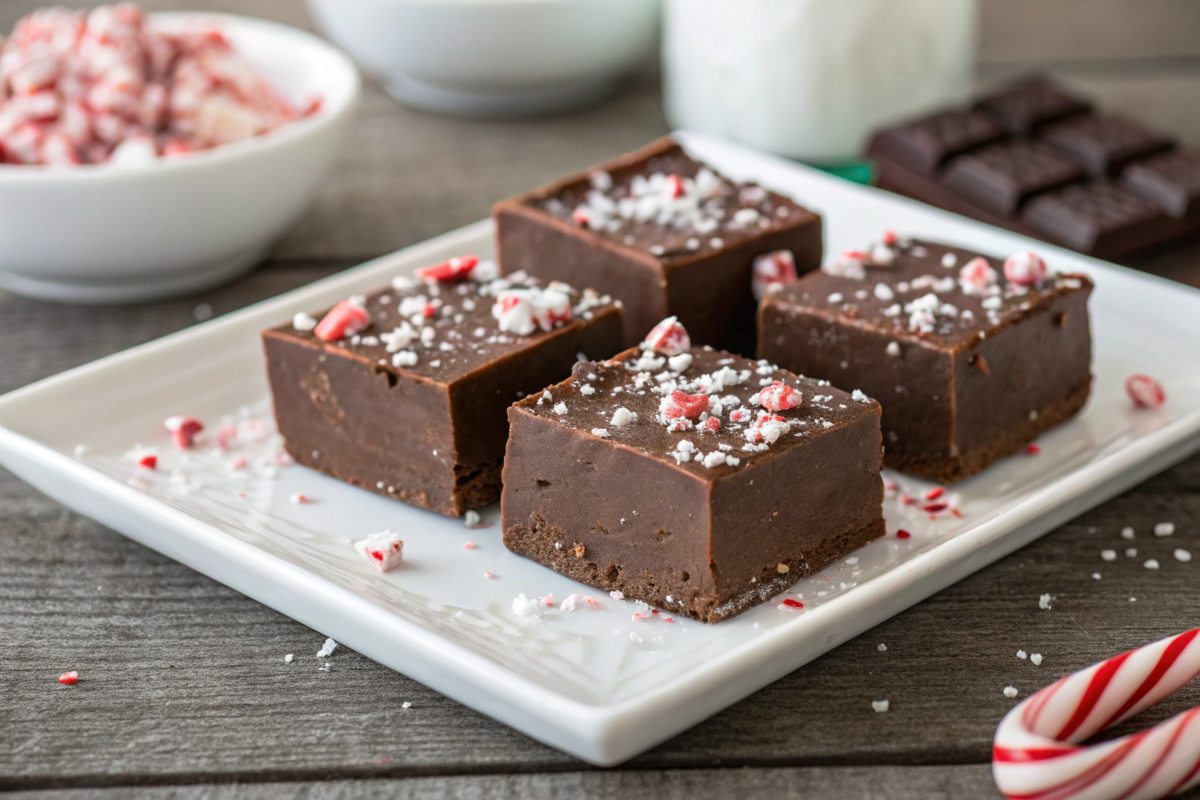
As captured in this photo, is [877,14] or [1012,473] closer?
[1012,473]

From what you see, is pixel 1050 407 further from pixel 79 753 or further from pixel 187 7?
pixel 187 7

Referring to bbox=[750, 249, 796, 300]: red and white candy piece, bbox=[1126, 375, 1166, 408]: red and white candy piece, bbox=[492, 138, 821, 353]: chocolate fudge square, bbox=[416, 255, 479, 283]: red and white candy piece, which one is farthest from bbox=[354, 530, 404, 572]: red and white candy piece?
bbox=[1126, 375, 1166, 408]: red and white candy piece

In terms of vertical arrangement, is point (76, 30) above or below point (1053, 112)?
above

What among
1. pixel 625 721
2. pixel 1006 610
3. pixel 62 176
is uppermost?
pixel 62 176

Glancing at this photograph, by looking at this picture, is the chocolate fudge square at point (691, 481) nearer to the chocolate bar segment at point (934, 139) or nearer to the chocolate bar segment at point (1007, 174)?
the chocolate bar segment at point (1007, 174)

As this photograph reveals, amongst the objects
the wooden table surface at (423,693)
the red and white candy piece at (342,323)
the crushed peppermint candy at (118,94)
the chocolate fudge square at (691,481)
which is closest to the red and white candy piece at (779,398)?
the chocolate fudge square at (691,481)

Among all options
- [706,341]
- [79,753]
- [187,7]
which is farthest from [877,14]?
[187,7]

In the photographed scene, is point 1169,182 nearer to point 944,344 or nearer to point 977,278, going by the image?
point 977,278
